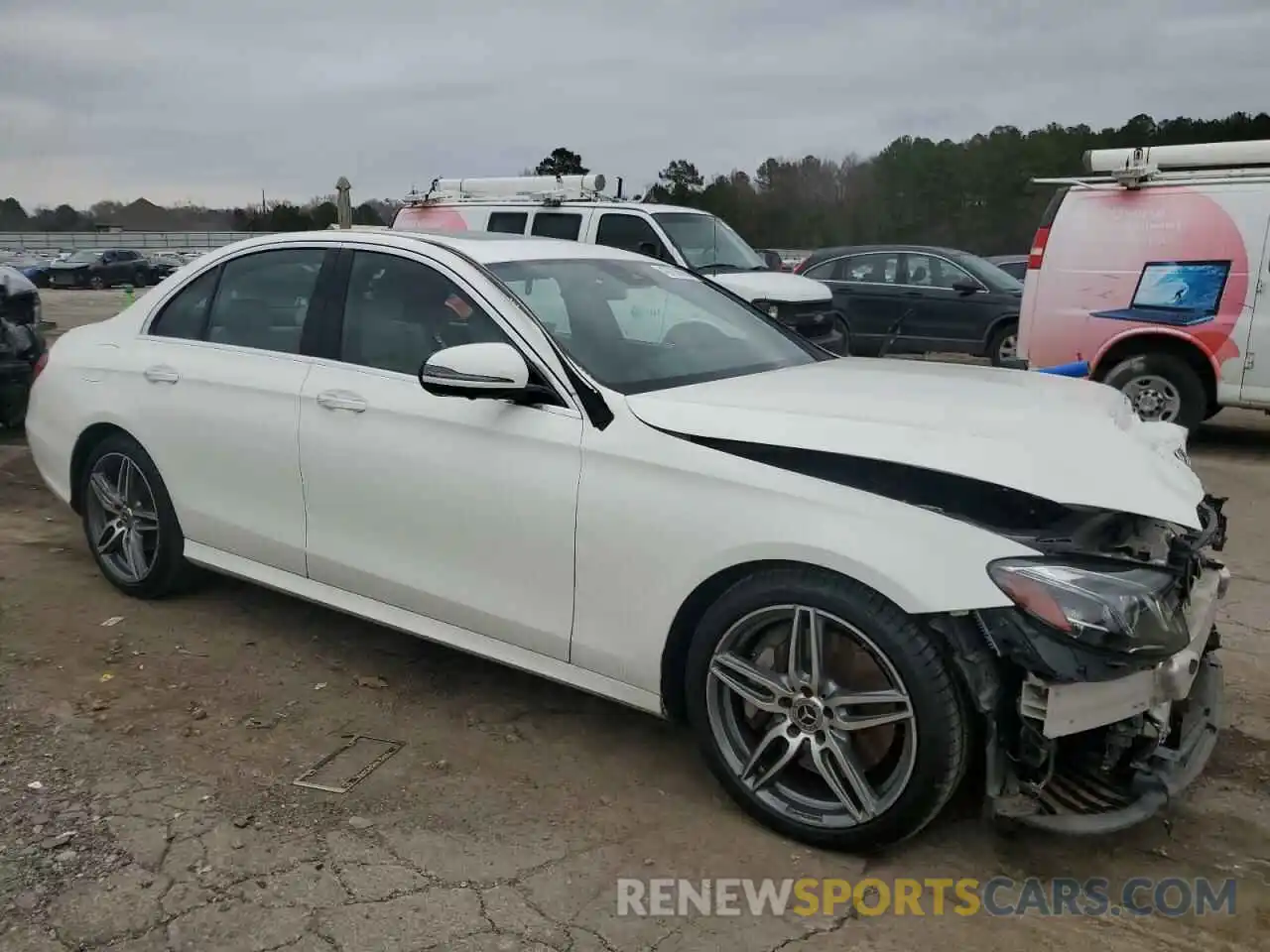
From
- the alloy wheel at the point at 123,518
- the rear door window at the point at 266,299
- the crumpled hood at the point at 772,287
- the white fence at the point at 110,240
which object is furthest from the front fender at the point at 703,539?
→ the white fence at the point at 110,240

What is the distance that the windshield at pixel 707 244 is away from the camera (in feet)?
34.0

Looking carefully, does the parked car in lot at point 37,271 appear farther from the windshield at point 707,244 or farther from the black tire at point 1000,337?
the black tire at point 1000,337

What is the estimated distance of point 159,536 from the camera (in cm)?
468

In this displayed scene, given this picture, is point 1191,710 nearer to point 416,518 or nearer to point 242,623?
point 416,518

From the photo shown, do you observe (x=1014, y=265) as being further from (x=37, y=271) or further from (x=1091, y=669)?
(x=37, y=271)

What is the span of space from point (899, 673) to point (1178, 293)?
7016mm

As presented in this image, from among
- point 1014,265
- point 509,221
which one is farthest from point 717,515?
point 1014,265

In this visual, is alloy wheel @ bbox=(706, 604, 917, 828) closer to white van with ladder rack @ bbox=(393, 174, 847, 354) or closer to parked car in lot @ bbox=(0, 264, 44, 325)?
white van with ladder rack @ bbox=(393, 174, 847, 354)

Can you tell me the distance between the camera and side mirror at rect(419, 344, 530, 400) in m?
3.27

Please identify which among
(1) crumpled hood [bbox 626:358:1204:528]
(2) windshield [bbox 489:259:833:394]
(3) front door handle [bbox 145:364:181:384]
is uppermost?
(2) windshield [bbox 489:259:833:394]

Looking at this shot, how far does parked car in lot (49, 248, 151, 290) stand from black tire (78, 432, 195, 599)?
129 feet

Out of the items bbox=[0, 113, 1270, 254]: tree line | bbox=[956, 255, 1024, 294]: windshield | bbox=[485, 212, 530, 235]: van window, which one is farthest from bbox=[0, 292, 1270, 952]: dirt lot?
bbox=[0, 113, 1270, 254]: tree line

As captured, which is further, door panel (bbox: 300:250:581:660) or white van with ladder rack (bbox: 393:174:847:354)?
white van with ladder rack (bbox: 393:174:847:354)

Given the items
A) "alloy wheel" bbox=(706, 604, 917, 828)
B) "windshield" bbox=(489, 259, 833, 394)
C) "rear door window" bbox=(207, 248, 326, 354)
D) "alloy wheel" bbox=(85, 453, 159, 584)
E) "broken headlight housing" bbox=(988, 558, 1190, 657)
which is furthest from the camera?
"alloy wheel" bbox=(85, 453, 159, 584)
